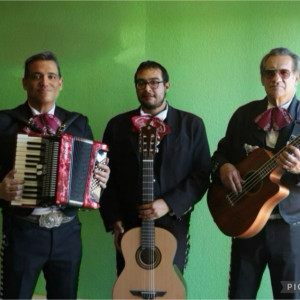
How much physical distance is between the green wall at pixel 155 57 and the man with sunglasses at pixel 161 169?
1.80 feet

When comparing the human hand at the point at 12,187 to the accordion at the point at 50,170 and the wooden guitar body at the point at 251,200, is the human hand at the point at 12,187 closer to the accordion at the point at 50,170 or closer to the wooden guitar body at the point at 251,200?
the accordion at the point at 50,170

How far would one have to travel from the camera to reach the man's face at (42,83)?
2.54 meters

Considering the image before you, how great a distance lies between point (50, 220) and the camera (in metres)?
2.40

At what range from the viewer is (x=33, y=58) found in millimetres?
2615

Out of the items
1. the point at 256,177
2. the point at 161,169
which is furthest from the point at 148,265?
the point at 256,177

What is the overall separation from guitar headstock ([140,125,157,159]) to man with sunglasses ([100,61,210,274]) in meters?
0.06

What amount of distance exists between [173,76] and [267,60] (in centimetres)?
89

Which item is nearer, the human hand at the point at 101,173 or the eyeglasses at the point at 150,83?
the human hand at the point at 101,173

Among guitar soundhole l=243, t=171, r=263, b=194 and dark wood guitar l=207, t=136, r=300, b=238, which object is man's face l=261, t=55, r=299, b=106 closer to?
dark wood guitar l=207, t=136, r=300, b=238

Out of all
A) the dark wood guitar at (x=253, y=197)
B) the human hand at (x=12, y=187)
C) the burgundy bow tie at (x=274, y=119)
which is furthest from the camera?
the burgundy bow tie at (x=274, y=119)

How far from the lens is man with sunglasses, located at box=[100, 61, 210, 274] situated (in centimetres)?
264

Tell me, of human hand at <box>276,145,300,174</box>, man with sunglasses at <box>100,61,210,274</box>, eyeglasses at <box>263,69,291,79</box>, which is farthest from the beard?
human hand at <box>276,145,300,174</box>

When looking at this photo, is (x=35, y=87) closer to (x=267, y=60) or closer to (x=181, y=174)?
(x=181, y=174)

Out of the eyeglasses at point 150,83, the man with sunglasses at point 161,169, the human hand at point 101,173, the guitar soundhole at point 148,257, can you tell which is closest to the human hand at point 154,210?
the man with sunglasses at point 161,169
